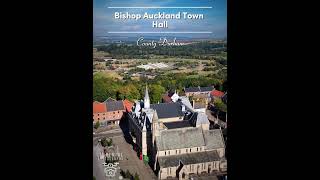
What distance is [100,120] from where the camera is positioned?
6.20 m

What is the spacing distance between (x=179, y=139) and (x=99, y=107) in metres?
1.16

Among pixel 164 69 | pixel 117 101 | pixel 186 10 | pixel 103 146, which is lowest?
pixel 103 146

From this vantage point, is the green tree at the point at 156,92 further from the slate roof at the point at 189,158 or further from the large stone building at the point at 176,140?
the slate roof at the point at 189,158

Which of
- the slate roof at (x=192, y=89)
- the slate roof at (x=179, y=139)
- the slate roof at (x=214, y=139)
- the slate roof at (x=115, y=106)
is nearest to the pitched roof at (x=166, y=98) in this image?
the slate roof at (x=192, y=89)

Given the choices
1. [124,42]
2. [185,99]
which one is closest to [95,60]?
[124,42]

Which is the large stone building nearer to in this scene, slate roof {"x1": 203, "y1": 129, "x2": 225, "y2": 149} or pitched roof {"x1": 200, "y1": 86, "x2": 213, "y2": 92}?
slate roof {"x1": 203, "y1": 129, "x2": 225, "y2": 149}

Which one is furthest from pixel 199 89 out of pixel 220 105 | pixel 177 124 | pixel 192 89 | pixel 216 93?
pixel 177 124

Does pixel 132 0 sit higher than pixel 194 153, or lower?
higher

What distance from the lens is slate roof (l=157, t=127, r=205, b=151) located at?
6.21 metres

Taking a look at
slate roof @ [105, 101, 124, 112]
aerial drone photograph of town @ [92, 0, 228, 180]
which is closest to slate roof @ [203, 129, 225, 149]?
aerial drone photograph of town @ [92, 0, 228, 180]

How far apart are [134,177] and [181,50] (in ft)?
6.04

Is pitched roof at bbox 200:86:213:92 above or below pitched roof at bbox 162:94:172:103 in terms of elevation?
above

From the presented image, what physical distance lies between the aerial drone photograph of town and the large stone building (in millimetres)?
13

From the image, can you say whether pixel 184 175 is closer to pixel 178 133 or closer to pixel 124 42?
pixel 178 133
